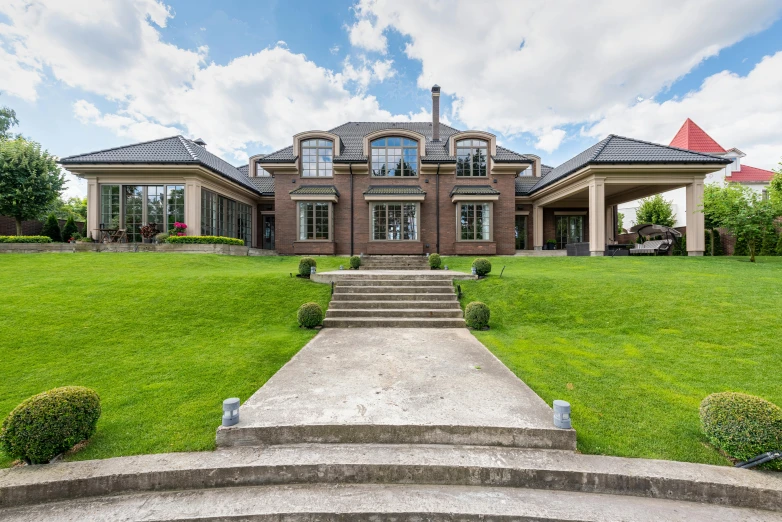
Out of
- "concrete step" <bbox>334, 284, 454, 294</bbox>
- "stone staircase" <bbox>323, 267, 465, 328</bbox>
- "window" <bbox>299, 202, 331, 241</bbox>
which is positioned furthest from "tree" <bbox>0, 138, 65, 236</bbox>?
"concrete step" <bbox>334, 284, 454, 294</bbox>

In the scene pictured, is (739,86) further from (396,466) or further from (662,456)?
(396,466)

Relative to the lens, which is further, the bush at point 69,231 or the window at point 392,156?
the window at point 392,156

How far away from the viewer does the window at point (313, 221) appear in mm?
16984

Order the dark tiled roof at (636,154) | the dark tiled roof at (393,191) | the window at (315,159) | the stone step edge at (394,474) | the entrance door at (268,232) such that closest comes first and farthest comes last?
the stone step edge at (394,474), the dark tiled roof at (636,154), the dark tiled roof at (393,191), the window at (315,159), the entrance door at (268,232)

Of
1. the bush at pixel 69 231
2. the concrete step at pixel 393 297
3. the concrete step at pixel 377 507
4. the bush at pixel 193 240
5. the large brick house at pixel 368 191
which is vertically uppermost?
the large brick house at pixel 368 191

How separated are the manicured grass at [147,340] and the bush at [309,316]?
10.3 inches

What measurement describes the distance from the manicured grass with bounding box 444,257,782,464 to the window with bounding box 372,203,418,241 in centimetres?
841

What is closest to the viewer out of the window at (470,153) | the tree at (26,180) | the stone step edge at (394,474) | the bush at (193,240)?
the stone step edge at (394,474)

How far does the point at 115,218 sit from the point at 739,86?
36705 millimetres

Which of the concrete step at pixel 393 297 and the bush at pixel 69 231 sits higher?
the bush at pixel 69 231

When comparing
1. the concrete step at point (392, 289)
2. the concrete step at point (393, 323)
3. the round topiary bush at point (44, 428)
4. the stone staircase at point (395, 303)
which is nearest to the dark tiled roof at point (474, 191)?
the stone staircase at point (395, 303)

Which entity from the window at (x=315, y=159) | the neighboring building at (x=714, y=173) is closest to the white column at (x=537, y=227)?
the window at (x=315, y=159)

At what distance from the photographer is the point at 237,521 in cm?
226

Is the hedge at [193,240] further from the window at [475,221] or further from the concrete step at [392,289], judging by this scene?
the window at [475,221]
